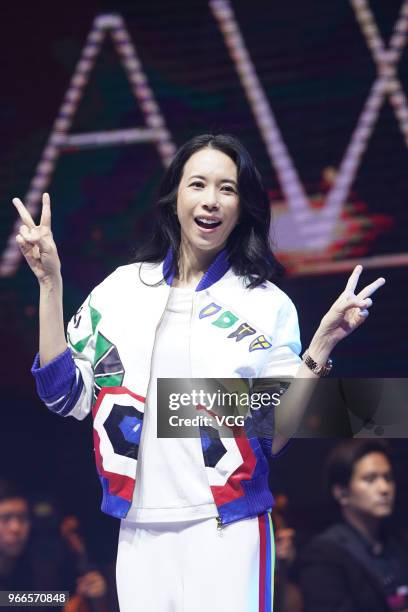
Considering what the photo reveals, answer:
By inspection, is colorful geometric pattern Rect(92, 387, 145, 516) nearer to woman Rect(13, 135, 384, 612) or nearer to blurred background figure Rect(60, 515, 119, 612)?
woman Rect(13, 135, 384, 612)

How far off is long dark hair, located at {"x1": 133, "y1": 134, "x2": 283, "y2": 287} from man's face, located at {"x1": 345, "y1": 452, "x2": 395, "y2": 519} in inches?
64.8

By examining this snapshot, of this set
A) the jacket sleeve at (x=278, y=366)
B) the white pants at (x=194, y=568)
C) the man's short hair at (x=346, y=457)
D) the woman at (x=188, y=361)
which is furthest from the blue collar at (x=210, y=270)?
the man's short hair at (x=346, y=457)

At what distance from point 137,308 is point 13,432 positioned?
1.91 metres

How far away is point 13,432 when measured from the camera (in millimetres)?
3781

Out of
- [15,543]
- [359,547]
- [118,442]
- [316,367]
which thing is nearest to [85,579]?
[15,543]

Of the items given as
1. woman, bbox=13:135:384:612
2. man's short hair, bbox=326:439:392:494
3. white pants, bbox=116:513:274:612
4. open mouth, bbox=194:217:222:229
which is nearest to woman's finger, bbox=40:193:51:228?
woman, bbox=13:135:384:612

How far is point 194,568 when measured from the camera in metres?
1.83

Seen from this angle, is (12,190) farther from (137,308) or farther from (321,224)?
(137,308)

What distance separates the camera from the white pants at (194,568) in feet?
5.99

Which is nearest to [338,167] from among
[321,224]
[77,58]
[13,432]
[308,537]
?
[321,224]

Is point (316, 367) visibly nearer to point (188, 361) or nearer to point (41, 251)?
point (188, 361)

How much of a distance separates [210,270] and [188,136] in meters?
1.65

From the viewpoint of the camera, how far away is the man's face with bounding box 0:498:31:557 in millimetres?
3695

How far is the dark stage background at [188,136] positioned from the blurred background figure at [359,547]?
0.08 meters
